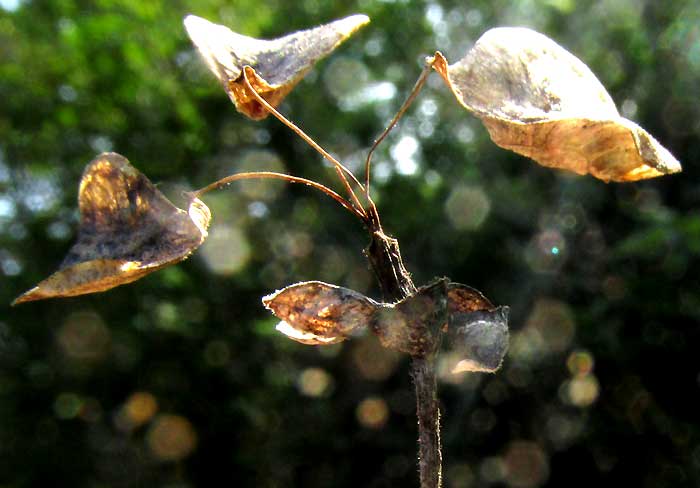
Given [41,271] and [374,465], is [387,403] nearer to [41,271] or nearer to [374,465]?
[374,465]

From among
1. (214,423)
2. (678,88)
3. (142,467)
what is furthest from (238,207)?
(678,88)

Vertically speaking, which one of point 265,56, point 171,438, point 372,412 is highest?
point 265,56

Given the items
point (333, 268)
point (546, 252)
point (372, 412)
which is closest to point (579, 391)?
point (546, 252)

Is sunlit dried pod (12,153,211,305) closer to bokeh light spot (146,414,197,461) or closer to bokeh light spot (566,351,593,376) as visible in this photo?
bokeh light spot (566,351,593,376)

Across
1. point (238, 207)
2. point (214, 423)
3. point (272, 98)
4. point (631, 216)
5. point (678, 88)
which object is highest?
point (272, 98)

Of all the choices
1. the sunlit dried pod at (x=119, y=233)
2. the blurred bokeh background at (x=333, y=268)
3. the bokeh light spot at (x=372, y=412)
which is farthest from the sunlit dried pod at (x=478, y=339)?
the bokeh light spot at (x=372, y=412)

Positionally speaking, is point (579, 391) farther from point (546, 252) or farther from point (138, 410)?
point (138, 410)

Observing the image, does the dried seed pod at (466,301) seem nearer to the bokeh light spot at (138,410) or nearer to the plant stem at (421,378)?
the plant stem at (421,378)
